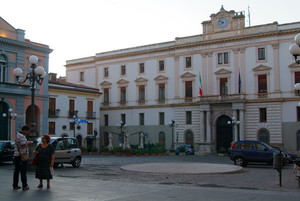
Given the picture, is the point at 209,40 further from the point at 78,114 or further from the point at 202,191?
the point at 202,191

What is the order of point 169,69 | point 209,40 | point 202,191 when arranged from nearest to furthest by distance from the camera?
point 202,191 < point 209,40 < point 169,69

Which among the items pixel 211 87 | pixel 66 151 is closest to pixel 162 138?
pixel 211 87

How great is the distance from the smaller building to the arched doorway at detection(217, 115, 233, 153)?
15971mm

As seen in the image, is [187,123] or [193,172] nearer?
[193,172]

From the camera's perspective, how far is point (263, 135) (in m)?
45.4

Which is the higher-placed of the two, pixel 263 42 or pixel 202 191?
pixel 263 42

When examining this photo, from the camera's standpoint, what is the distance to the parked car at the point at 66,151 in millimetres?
21325

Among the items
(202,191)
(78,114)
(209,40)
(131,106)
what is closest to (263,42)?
(209,40)

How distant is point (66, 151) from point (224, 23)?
32.4 metres

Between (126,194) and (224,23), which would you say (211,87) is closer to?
(224,23)

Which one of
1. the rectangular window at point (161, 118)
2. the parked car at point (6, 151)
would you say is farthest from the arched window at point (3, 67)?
the rectangular window at point (161, 118)

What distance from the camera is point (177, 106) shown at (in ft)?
169

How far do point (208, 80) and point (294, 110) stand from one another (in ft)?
36.1

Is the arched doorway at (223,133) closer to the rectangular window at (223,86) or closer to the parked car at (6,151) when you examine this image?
the rectangular window at (223,86)
